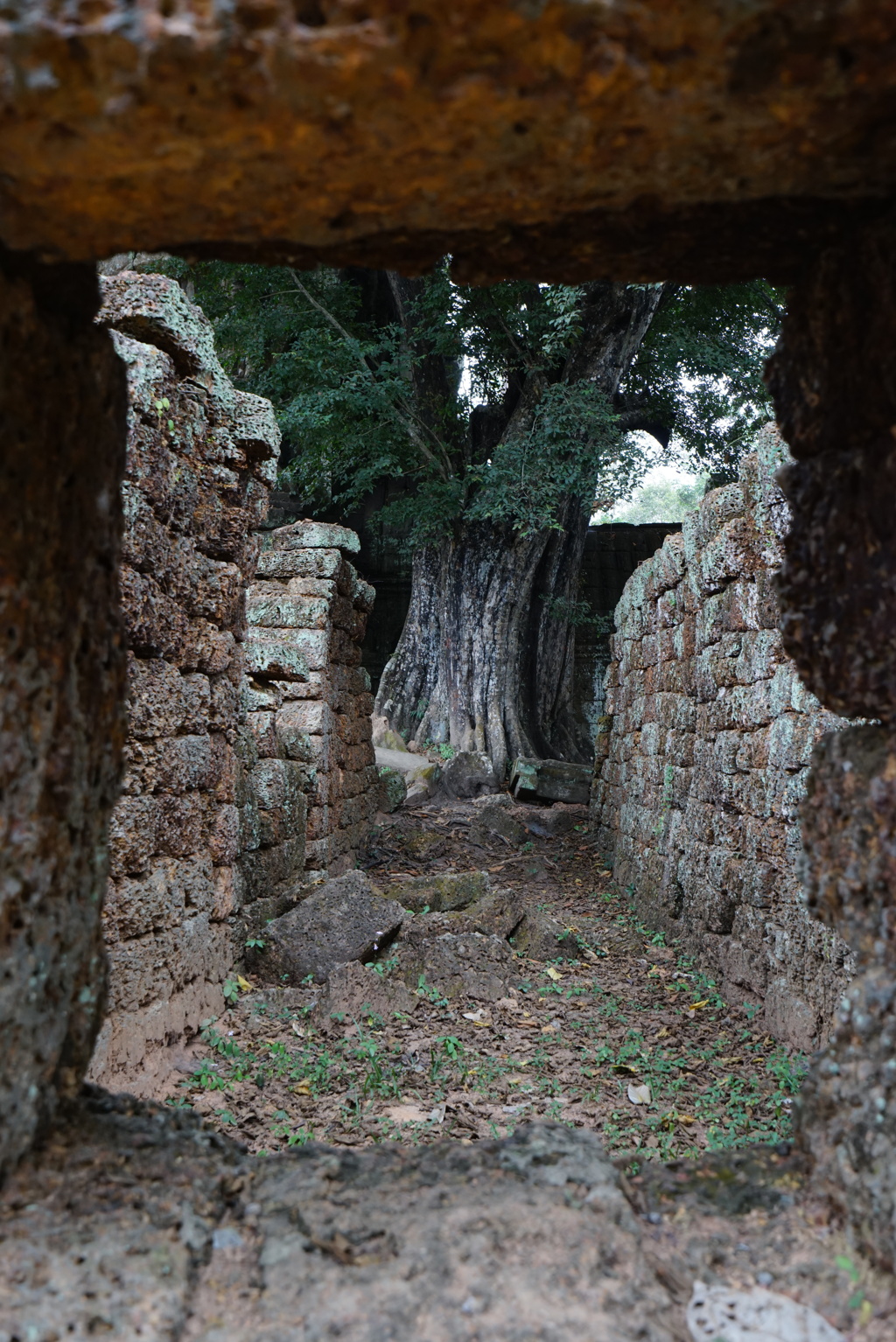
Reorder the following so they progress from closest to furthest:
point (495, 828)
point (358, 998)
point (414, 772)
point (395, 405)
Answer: point (358, 998) < point (495, 828) < point (414, 772) < point (395, 405)

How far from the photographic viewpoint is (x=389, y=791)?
902cm

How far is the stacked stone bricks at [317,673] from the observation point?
6453 mm

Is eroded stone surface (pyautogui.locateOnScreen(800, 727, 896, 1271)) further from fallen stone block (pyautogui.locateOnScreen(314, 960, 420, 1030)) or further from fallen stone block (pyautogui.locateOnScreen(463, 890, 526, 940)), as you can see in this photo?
fallen stone block (pyautogui.locateOnScreen(463, 890, 526, 940))

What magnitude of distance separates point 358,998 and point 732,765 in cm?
237

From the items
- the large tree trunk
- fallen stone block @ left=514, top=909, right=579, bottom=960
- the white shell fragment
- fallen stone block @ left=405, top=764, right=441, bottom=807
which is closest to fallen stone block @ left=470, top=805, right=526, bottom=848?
fallen stone block @ left=405, top=764, right=441, bottom=807

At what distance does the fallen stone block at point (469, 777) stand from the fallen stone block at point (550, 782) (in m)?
0.31

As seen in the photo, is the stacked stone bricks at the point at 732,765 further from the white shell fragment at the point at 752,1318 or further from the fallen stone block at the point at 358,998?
the white shell fragment at the point at 752,1318

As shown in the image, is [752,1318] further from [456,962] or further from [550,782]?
[550,782]

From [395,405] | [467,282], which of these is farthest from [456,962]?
[395,405]

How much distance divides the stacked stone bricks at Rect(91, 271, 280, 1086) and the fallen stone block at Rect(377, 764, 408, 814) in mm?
4387

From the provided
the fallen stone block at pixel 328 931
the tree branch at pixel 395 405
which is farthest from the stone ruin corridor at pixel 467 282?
the tree branch at pixel 395 405

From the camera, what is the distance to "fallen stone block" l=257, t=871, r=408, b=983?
4699 millimetres

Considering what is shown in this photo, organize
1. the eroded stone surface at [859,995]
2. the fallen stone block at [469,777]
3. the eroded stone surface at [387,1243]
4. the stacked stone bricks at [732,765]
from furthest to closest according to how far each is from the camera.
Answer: the fallen stone block at [469,777], the stacked stone bricks at [732,765], the eroded stone surface at [859,995], the eroded stone surface at [387,1243]

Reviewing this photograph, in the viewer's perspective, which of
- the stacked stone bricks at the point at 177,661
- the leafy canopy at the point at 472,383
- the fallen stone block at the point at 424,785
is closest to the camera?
the stacked stone bricks at the point at 177,661
